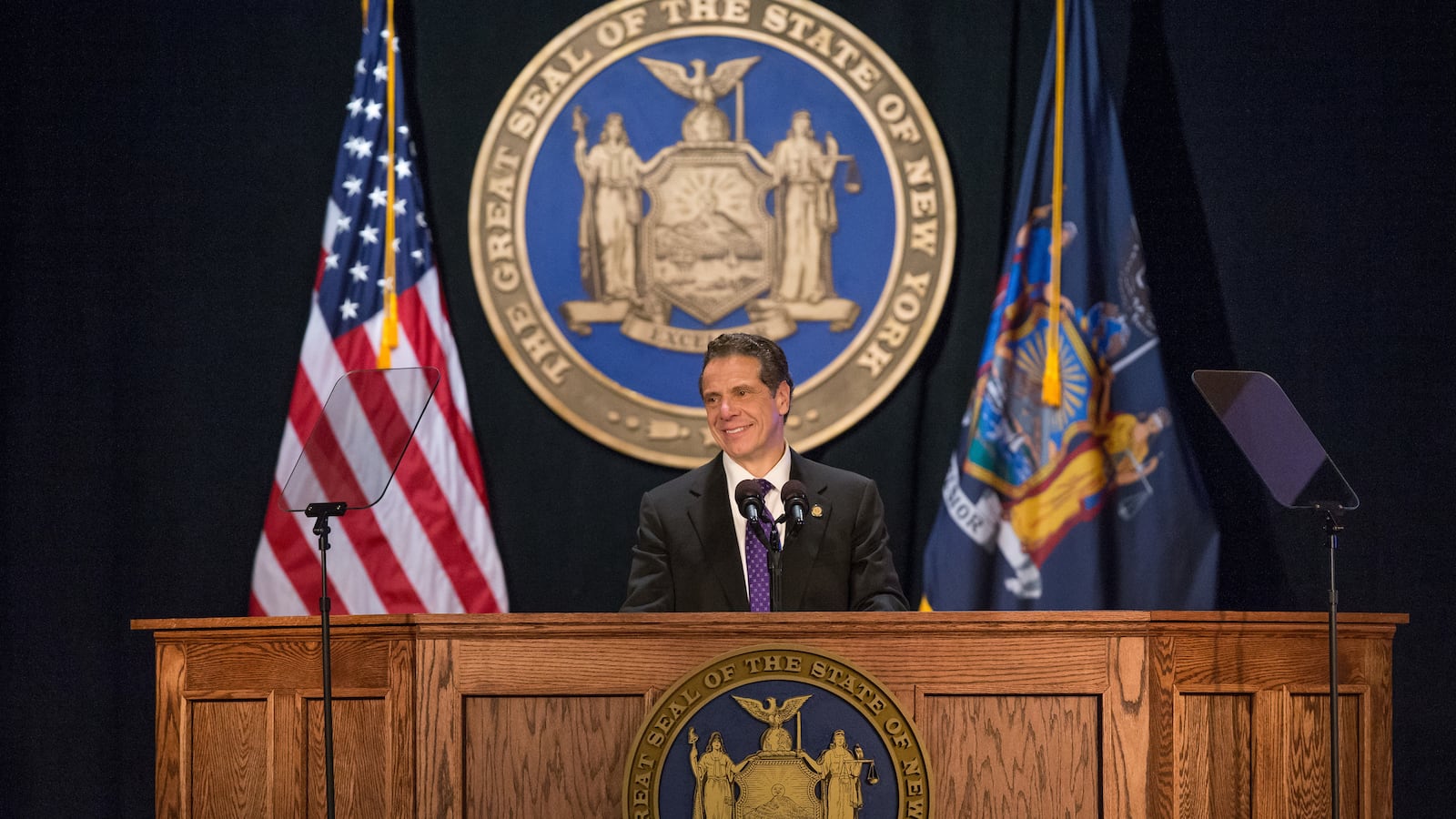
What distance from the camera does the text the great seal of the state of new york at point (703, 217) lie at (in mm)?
4328

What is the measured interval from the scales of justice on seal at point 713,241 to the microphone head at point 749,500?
71.1 inches

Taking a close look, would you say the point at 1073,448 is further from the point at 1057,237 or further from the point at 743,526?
the point at 743,526

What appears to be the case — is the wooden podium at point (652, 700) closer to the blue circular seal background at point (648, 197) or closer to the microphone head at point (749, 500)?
the microphone head at point (749, 500)

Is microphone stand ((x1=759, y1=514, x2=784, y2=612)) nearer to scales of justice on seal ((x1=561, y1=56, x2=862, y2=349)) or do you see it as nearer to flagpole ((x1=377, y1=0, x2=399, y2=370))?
scales of justice on seal ((x1=561, y1=56, x2=862, y2=349))

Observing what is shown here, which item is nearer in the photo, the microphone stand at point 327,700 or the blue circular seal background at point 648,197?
the microphone stand at point 327,700

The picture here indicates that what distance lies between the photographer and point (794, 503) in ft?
8.27

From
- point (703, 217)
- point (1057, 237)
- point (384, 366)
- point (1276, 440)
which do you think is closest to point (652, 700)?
point (1276, 440)

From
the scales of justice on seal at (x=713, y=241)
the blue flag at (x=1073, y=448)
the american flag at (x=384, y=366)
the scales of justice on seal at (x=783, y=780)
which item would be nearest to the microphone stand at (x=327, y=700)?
the scales of justice on seal at (x=783, y=780)

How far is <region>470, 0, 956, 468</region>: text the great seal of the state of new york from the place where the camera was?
14.2 ft

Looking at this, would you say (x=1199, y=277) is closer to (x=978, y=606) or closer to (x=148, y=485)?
(x=978, y=606)

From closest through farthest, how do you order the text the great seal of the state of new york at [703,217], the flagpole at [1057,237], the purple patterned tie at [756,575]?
the purple patterned tie at [756,575] < the flagpole at [1057,237] < the text the great seal of the state of new york at [703,217]

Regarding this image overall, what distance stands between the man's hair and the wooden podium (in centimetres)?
95

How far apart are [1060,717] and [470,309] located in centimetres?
254

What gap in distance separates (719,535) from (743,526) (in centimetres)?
7
